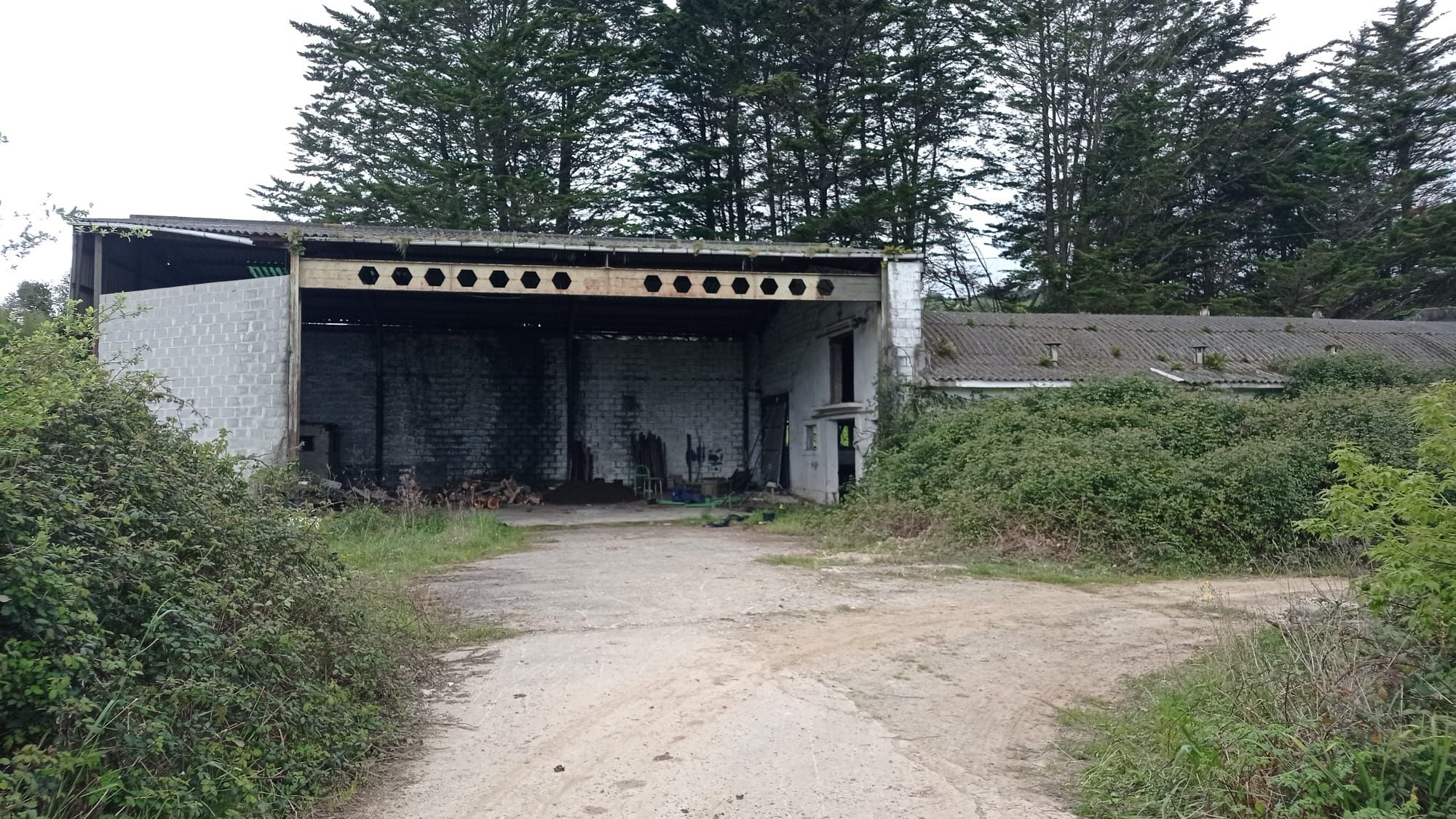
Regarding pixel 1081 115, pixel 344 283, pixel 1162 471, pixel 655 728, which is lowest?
pixel 655 728

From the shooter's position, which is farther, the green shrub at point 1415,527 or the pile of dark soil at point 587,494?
the pile of dark soil at point 587,494

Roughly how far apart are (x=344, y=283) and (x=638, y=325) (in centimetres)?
1026

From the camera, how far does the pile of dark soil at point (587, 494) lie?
23.7 meters

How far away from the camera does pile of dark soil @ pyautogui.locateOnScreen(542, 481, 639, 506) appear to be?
77.6 ft

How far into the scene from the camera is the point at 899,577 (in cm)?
1107

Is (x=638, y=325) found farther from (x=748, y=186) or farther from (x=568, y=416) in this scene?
(x=748, y=186)

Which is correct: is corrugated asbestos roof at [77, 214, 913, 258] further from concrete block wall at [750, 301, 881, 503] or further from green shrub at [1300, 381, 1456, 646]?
green shrub at [1300, 381, 1456, 646]

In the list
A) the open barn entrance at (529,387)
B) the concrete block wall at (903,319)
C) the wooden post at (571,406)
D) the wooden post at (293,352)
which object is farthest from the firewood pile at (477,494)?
the concrete block wall at (903,319)

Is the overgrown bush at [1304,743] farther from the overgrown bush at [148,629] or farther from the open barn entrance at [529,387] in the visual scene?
the open barn entrance at [529,387]

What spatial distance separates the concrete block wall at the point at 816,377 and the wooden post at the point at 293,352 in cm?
1042

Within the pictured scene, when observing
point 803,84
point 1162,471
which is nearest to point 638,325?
point 803,84

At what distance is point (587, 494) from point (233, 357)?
10088 millimetres

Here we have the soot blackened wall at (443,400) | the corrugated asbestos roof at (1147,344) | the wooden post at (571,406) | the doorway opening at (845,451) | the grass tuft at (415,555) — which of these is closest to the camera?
the grass tuft at (415,555)

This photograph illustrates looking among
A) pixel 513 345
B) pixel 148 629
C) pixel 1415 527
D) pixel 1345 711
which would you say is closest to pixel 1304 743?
pixel 1345 711
